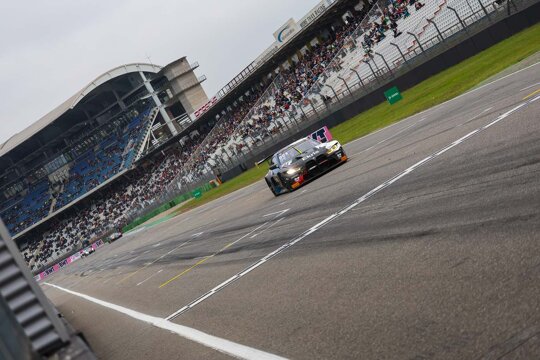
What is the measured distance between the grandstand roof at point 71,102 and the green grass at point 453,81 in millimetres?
48631

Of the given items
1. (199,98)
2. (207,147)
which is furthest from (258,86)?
(199,98)

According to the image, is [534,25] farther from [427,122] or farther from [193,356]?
[193,356]

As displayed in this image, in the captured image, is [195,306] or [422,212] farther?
[195,306]

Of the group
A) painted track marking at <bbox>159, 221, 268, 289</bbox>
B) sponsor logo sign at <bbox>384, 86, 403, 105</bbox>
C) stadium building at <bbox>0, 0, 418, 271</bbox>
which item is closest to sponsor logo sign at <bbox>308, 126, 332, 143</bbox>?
sponsor logo sign at <bbox>384, 86, 403, 105</bbox>

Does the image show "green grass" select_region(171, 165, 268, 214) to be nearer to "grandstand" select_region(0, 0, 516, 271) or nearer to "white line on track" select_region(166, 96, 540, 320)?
"grandstand" select_region(0, 0, 516, 271)

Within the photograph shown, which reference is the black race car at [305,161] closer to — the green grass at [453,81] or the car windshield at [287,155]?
the car windshield at [287,155]

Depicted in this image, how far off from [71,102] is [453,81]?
193 feet

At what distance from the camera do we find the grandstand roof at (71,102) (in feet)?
244

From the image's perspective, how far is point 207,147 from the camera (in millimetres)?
66312

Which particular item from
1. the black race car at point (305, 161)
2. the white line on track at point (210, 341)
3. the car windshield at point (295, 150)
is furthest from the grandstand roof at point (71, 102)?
the white line on track at point (210, 341)

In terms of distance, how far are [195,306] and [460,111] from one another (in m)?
10.9

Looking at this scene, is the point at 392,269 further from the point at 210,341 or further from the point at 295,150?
the point at 295,150

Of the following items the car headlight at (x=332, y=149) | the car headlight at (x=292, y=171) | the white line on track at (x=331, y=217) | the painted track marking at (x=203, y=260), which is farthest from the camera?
the car headlight at (x=292, y=171)

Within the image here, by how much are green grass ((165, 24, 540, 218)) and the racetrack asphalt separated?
25.4 ft
